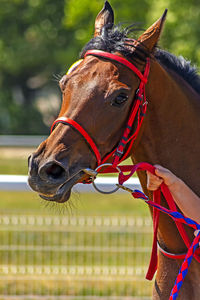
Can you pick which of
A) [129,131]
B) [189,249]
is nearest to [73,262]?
[189,249]

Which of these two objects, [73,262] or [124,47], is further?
[73,262]

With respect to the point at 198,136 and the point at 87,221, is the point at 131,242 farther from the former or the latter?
the point at 198,136

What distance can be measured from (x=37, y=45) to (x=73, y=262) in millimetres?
28411

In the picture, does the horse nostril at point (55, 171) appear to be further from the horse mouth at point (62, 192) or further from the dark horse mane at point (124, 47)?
the dark horse mane at point (124, 47)

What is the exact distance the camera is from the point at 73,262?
5.75 m

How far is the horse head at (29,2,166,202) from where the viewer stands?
2658 mm

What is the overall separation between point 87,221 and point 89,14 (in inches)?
Answer: 891

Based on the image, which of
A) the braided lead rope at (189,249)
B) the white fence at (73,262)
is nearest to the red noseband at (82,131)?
the braided lead rope at (189,249)

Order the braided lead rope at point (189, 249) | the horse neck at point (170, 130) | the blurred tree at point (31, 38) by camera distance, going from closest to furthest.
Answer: the braided lead rope at point (189, 249) → the horse neck at point (170, 130) → the blurred tree at point (31, 38)

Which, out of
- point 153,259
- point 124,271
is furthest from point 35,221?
point 153,259

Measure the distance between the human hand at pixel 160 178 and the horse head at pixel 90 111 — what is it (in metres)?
0.27

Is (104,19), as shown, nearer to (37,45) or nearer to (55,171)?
(55,171)

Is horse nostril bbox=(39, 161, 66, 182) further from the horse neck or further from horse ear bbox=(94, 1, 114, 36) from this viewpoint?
horse ear bbox=(94, 1, 114, 36)

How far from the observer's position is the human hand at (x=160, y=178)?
2.92 m
